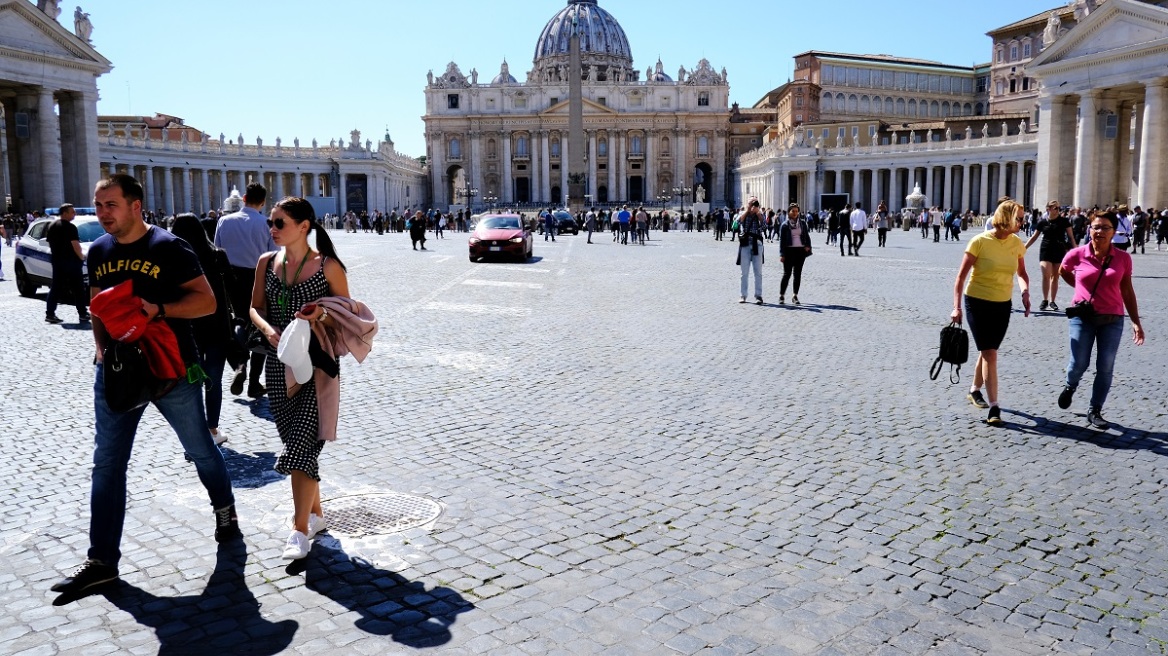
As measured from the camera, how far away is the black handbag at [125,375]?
3.95 meters

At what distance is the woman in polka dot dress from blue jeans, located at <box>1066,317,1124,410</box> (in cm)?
529

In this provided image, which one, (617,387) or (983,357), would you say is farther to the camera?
(617,387)

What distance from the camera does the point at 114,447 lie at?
4.10m

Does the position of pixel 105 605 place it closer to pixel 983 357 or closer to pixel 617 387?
pixel 617 387

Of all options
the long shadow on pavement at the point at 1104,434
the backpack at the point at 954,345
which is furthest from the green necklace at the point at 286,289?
the long shadow on pavement at the point at 1104,434

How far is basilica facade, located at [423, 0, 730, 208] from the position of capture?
103 metres

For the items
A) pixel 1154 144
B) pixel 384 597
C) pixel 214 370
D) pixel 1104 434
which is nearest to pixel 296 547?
pixel 384 597

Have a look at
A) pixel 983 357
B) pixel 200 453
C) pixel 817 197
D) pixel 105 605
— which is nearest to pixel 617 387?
pixel 983 357

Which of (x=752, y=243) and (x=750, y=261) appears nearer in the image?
(x=752, y=243)

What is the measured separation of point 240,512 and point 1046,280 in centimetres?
1166

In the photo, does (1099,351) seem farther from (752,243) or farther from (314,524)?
(752,243)

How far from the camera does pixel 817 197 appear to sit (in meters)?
73.4

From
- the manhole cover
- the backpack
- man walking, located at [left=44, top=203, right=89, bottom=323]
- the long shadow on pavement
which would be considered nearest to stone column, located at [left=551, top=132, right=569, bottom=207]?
man walking, located at [left=44, top=203, right=89, bottom=323]

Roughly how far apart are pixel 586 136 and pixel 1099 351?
9871 centimetres
